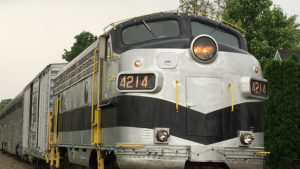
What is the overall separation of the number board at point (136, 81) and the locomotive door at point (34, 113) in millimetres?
10976

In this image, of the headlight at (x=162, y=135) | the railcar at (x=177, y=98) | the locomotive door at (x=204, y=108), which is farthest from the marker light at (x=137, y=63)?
the headlight at (x=162, y=135)

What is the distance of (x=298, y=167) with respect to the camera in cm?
1540

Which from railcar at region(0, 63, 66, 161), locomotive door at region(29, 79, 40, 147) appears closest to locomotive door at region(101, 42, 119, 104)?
railcar at region(0, 63, 66, 161)

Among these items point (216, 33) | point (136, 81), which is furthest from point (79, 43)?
point (136, 81)

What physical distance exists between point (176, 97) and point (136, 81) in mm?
719

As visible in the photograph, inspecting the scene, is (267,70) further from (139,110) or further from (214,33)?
(139,110)

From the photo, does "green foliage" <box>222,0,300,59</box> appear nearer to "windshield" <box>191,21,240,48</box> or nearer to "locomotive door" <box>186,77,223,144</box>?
"windshield" <box>191,21,240,48</box>

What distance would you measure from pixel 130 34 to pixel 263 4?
2546 centimetres

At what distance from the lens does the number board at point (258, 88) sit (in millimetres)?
7789

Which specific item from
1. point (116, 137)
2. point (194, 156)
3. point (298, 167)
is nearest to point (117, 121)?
point (116, 137)

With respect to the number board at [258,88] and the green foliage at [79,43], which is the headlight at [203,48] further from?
the green foliage at [79,43]

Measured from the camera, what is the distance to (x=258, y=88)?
26.0 ft

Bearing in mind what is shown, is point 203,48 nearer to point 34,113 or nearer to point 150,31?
point 150,31

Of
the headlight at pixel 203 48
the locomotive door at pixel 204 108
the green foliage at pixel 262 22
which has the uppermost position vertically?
the green foliage at pixel 262 22
